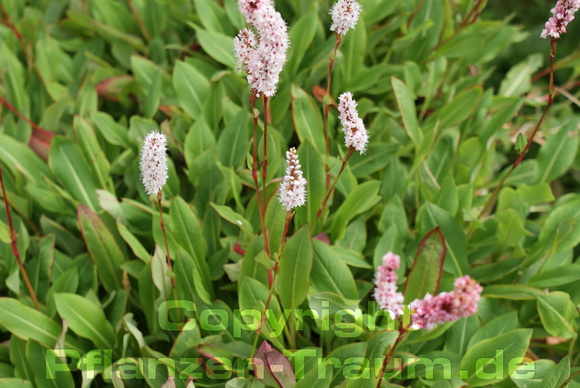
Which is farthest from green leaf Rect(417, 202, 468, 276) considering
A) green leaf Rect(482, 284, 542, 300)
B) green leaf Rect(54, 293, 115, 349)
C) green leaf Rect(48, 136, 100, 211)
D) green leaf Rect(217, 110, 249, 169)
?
green leaf Rect(48, 136, 100, 211)

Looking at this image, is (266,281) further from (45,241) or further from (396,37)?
(396,37)

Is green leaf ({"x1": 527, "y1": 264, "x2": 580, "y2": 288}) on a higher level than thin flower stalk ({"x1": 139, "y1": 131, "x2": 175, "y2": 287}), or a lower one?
lower

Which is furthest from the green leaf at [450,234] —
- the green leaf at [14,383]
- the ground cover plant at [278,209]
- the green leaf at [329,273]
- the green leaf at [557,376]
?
the green leaf at [14,383]

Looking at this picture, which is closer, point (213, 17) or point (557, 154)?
point (557, 154)

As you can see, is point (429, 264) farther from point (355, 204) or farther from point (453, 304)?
point (453, 304)

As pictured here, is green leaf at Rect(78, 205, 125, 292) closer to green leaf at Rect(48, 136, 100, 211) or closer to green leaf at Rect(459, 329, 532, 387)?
green leaf at Rect(48, 136, 100, 211)

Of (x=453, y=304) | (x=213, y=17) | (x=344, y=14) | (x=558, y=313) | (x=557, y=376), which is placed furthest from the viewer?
(x=213, y=17)

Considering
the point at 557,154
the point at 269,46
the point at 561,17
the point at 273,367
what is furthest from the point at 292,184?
the point at 557,154
